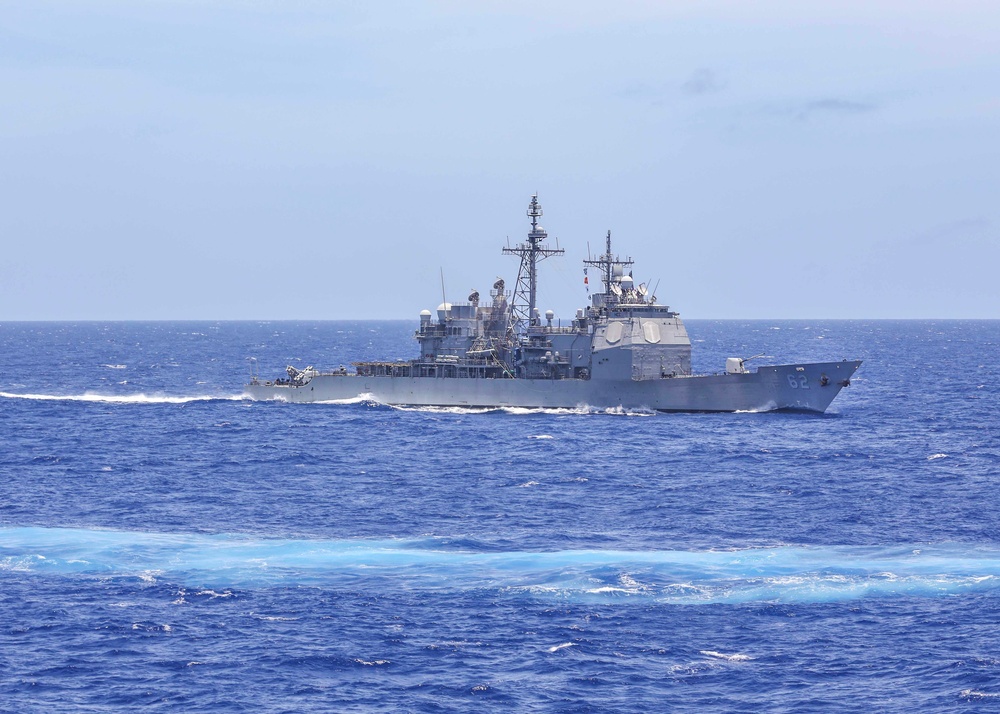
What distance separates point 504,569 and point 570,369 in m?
41.0

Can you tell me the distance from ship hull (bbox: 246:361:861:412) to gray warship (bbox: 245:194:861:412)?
0.06m

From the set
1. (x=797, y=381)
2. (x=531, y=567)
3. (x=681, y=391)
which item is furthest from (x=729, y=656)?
(x=797, y=381)

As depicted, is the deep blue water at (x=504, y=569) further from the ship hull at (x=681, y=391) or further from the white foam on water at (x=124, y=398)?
the white foam on water at (x=124, y=398)

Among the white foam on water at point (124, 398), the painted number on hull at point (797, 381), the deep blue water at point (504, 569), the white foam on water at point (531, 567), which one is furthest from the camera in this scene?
the white foam on water at point (124, 398)

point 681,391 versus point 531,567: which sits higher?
point 681,391

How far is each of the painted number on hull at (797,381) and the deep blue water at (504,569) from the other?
14.6 ft

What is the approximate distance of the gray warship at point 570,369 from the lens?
237ft

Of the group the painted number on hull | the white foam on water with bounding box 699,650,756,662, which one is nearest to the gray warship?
the painted number on hull

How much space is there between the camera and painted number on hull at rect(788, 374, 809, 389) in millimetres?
71812

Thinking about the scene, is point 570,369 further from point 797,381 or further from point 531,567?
point 531,567

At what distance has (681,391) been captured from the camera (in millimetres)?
72438

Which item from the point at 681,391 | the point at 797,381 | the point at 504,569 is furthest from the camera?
the point at 681,391

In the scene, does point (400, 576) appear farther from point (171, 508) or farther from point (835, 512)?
point (835, 512)

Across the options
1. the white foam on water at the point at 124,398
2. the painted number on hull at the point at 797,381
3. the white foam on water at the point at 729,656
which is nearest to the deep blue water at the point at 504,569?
the white foam on water at the point at 729,656
